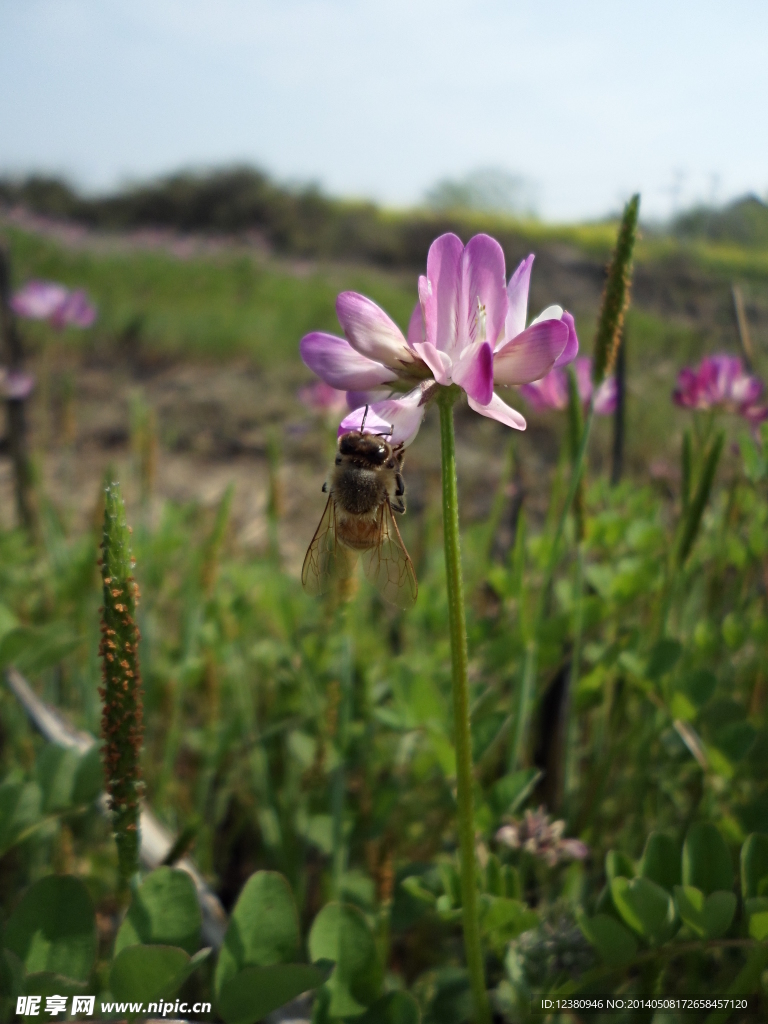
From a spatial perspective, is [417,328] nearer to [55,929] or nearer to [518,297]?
[518,297]

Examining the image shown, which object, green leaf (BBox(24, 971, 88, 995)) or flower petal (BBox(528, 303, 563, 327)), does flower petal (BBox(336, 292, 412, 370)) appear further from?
green leaf (BBox(24, 971, 88, 995))

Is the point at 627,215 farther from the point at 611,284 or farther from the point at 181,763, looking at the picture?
the point at 181,763

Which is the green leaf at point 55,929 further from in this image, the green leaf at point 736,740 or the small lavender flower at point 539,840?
the green leaf at point 736,740

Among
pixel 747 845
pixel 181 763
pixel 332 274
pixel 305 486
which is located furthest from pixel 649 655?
pixel 332 274

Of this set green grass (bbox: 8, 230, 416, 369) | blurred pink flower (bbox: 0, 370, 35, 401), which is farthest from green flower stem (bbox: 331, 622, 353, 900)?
green grass (bbox: 8, 230, 416, 369)

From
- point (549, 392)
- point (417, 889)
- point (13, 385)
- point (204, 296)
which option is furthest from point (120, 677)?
point (204, 296)
